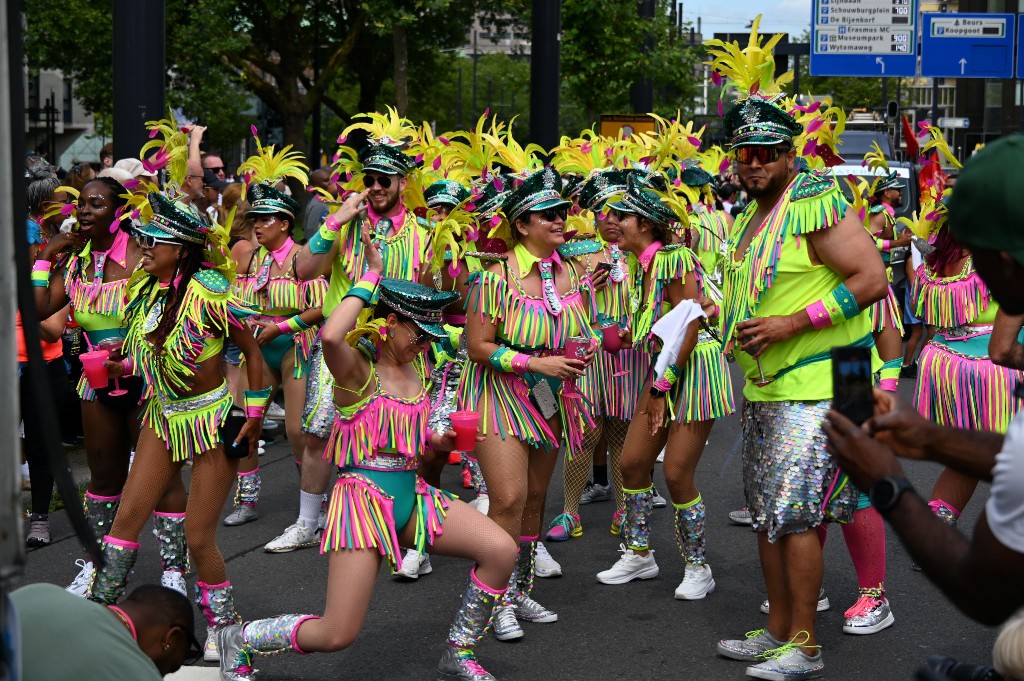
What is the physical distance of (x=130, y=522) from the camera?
5535mm

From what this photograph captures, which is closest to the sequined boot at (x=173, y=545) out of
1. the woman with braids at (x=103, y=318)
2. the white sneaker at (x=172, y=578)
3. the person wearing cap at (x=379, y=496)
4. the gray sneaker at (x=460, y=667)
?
the white sneaker at (x=172, y=578)

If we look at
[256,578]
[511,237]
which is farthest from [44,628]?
[256,578]

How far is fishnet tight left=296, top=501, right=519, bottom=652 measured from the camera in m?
4.75

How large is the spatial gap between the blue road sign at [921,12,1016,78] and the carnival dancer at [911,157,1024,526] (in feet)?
56.4

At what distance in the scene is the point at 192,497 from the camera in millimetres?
5512

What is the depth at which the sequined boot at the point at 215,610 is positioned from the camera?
5543 mm

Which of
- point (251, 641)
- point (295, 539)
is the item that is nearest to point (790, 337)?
point (251, 641)

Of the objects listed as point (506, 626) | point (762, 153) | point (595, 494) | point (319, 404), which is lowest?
Result: point (595, 494)

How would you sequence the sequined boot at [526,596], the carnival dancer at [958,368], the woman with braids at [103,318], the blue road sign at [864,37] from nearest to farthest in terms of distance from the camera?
the woman with braids at [103,318] → the sequined boot at [526,596] → the carnival dancer at [958,368] → the blue road sign at [864,37]

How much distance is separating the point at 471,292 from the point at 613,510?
3.23 metres

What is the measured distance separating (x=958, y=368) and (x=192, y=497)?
421 centimetres

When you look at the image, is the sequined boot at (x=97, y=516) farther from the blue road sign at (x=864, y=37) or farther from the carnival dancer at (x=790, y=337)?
the blue road sign at (x=864, y=37)

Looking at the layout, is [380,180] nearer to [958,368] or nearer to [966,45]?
[958,368]

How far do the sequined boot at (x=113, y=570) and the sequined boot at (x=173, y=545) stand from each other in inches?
8.6
